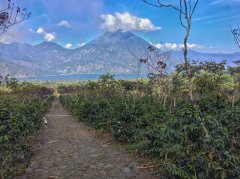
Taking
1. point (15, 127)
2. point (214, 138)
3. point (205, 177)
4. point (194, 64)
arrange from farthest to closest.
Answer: point (194, 64)
point (15, 127)
point (214, 138)
point (205, 177)

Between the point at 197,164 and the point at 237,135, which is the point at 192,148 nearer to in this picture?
the point at 197,164

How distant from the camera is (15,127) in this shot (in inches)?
381

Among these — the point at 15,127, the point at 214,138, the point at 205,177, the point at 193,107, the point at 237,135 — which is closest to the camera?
the point at 205,177

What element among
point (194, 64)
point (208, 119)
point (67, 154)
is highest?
point (194, 64)

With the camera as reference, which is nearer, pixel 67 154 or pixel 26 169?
pixel 26 169

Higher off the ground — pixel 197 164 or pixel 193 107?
pixel 193 107

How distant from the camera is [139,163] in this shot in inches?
338

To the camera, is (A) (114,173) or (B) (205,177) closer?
(B) (205,177)

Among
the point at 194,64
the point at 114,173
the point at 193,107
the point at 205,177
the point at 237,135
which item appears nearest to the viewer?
the point at 205,177

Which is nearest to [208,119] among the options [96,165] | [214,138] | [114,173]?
[214,138]

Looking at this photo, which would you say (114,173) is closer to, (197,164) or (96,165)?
(96,165)

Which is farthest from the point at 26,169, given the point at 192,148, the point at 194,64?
the point at 194,64

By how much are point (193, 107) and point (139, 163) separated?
314 centimetres

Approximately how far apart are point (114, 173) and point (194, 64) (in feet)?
68.3
